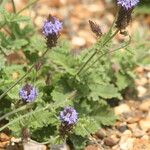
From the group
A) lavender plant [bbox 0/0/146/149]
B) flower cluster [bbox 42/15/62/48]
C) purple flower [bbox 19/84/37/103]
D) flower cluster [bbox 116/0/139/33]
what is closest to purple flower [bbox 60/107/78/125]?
lavender plant [bbox 0/0/146/149]

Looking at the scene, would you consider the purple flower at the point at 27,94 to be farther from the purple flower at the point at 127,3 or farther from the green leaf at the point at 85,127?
the purple flower at the point at 127,3

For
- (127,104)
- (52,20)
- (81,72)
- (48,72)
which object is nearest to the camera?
(52,20)

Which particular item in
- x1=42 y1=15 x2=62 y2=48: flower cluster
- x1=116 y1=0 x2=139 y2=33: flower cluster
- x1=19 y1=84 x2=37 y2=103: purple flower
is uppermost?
x1=116 y1=0 x2=139 y2=33: flower cluster

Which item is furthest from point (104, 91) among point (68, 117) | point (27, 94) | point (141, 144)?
point (27, 94)

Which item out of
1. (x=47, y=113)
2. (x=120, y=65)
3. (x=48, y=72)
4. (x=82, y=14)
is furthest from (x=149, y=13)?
(x=47, y=113)

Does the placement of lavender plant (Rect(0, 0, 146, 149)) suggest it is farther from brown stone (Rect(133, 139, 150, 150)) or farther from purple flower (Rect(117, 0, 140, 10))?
brown stone (Rect(133, 139, 150, 150))

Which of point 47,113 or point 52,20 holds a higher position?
point 52,20

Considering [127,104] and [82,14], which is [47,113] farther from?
[82,14]

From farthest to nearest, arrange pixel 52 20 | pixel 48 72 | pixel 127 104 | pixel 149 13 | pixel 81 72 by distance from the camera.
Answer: pixel 149 13 < pixel 127 104 < pixel 48 72 < pixel 81 72 < pixel 52 20
